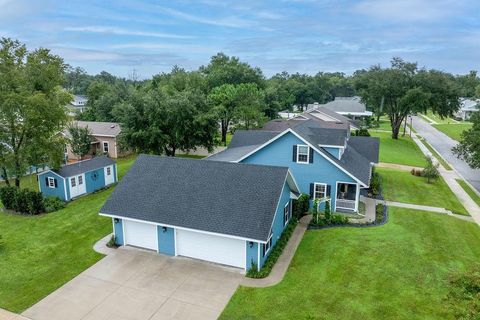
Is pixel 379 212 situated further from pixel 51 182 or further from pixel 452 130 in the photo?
pixel 452 130

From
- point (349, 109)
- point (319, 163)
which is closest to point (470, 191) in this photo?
point (319, 163)

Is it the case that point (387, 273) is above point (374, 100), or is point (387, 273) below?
below

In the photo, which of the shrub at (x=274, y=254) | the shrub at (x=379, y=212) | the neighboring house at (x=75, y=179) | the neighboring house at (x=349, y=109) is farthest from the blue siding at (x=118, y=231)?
the neighboring house at (x=349, y=109)

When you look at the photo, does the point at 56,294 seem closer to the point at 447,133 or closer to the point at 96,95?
the point at 96,95

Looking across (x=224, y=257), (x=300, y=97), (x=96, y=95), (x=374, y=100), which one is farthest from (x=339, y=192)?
(x=300, y=97)

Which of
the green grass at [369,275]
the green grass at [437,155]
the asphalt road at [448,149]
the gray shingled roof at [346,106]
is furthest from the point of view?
the gray shingled roof at [346,106]

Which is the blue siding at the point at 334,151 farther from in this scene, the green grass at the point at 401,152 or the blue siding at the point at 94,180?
the green grass at the point at 401,152

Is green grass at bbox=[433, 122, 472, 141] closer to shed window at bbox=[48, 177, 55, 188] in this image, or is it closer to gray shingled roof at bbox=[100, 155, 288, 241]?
gray shingled roof at bbox=[100, 155, 288, 241]

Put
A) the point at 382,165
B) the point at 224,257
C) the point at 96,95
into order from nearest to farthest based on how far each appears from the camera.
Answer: the point at 224,257 < the point at 382,165 < the point at 96,95
